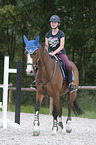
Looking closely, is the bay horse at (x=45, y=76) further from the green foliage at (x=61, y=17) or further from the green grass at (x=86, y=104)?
the green foliage at (x=61, y=17)

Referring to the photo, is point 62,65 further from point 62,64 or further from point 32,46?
point 32,46

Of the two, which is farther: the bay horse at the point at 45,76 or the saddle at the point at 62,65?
the saddle at the point at 62,65

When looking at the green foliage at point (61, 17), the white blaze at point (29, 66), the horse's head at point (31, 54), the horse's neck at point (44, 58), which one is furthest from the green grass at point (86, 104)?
the white blaze at point (29, 66)

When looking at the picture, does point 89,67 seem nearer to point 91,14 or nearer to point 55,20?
point 91,14

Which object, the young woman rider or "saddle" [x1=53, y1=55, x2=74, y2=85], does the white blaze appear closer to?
the young woman rider

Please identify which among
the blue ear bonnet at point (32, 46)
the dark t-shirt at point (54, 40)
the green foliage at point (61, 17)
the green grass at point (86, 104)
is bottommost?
the green grass at point (86, 104)

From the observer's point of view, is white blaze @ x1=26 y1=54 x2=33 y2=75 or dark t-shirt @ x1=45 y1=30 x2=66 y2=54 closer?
white blaze @ x1=26 y1=54 x2=33 y2=75

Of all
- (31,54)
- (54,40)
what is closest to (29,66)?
(31,54)

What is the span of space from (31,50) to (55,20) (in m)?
1.26

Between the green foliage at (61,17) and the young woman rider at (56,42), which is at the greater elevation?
the green foliage at (61,17)

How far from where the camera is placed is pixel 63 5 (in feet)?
62.6

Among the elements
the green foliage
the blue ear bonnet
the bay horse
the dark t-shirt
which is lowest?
the bay horse

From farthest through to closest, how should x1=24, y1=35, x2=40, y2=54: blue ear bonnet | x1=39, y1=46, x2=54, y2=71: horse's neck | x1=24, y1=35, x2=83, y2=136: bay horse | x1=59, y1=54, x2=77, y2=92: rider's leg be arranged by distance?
x1=59, y1=54, x2=77, y2=92: rider's leg
x1=39, y1=46, x2=54, y2=71: horse's neck
x1=24, y1=35, x2=83, y2=136: bay horse
x1=24, y1=35, x2=40, y2=54: blue ear bonnet

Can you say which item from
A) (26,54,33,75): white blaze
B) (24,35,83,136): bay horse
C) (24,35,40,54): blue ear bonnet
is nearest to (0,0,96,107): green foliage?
(24,35,83,136): bay horse
